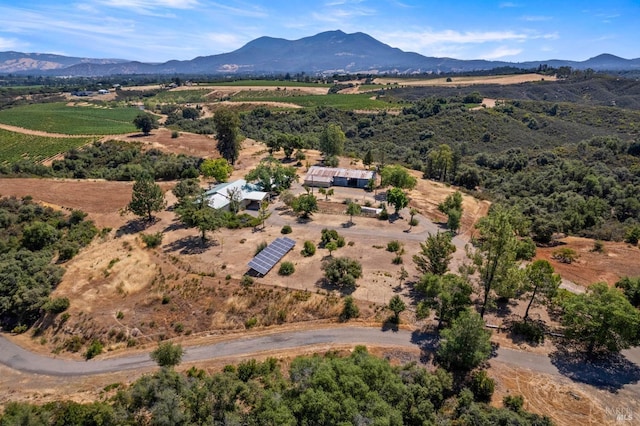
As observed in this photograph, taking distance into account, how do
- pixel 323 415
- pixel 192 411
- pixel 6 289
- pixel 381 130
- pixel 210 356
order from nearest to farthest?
pixel 323 415
pixel 192 411
pixel 210 356
pixel 6 289
pixel 381 130

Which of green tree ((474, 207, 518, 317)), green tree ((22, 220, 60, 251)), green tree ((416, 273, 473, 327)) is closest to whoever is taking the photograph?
green tree ((474, 207, 518, 317))

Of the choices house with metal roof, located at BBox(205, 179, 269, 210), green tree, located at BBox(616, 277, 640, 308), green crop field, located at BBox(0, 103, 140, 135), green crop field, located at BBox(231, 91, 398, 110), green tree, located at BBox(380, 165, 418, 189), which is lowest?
green tree, located at BBox(616, 277, 640, 308)

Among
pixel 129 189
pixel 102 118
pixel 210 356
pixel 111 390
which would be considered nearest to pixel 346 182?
pixel 129 189

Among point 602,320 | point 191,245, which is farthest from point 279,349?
point 602,320

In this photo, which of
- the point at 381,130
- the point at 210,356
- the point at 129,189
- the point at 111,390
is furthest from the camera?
the point at 381,130

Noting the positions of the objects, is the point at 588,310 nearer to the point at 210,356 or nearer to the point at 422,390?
the point at 422,390

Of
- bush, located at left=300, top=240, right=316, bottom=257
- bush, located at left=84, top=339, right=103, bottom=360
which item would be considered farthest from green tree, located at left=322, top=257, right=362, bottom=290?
bush, located at left=84, top=339, right=103, bottom=360

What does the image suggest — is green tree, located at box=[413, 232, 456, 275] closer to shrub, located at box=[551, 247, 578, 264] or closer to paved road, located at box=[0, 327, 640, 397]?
paved road, located at box=[0, 327, 640, 397]

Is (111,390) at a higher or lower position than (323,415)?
lower
